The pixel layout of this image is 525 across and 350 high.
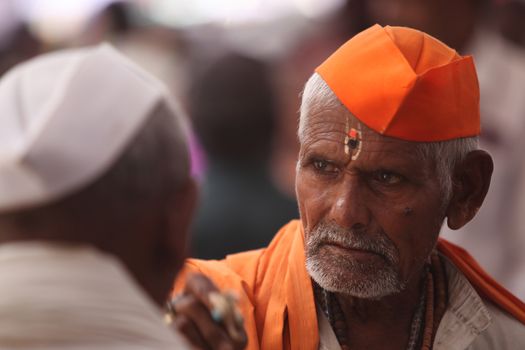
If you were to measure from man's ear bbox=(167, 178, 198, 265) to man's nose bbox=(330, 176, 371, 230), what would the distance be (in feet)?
3.18

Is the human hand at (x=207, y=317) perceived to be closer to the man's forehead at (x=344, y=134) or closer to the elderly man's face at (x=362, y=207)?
the elderly man's face at (x=362, y=207)

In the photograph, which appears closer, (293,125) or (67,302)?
(67,302)

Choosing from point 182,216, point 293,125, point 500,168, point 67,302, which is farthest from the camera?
point 293,125

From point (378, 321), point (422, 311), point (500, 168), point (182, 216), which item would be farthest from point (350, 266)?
point (500, 168)

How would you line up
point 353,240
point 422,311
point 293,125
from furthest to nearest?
point 293,125
point 422,311
point 353,240

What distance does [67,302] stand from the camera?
2344mm

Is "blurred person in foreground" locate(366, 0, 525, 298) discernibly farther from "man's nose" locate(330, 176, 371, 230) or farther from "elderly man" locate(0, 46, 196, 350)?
"elderly man" locate(0, 46, 196, 350)

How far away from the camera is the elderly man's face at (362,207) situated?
3.61 m

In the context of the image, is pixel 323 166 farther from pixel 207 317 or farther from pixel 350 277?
pixel 207 317

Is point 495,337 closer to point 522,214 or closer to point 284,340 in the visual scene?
point 284,340

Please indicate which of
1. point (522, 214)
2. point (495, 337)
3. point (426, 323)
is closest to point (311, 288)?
point (426, 323)

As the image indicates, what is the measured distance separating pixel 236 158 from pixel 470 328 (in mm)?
1866

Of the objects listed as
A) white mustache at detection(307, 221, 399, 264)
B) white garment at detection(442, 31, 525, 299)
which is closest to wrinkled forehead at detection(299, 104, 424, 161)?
white mustache at detection(307, 221, 399, 264)

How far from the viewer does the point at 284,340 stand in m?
3.63
